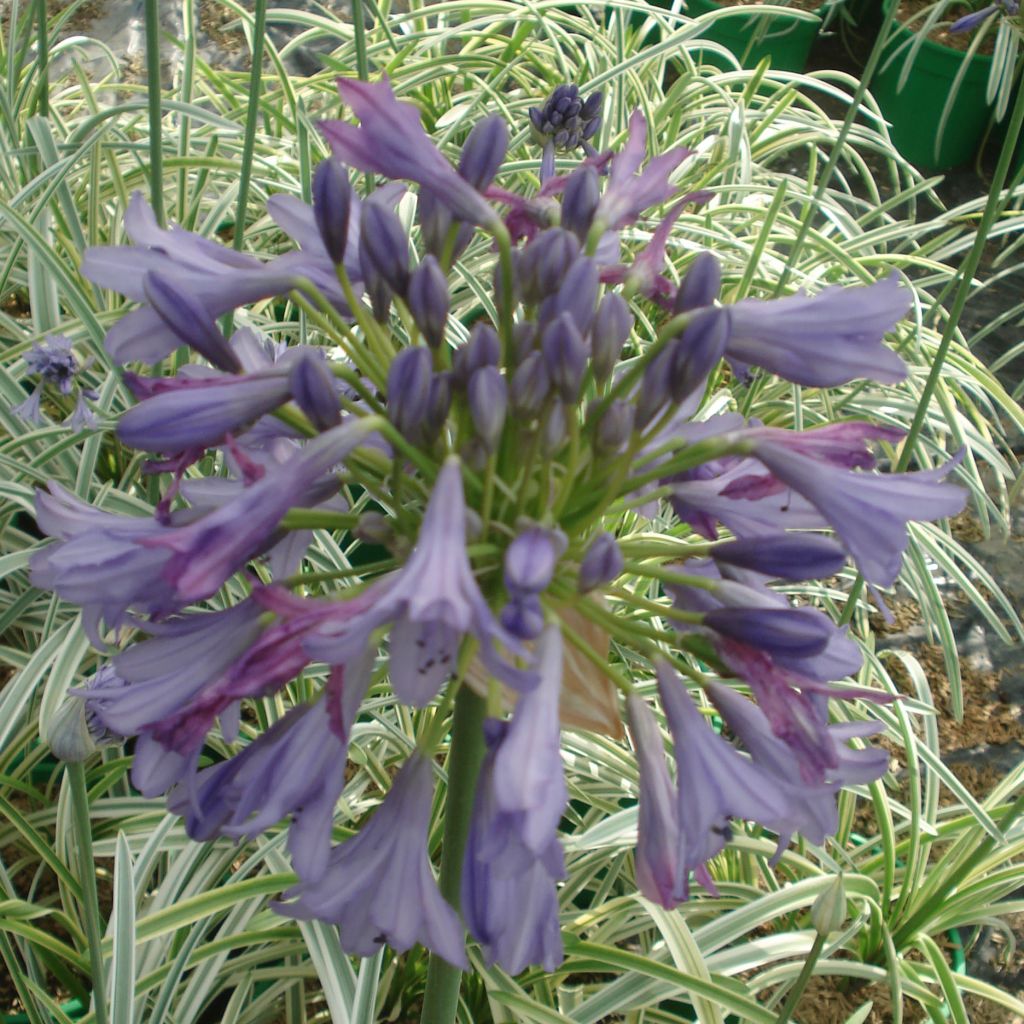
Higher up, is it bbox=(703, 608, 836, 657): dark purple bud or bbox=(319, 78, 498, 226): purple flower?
bbox=(319, 78, 498, 226): purple flower

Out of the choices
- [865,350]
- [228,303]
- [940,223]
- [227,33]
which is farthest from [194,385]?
[227,33]

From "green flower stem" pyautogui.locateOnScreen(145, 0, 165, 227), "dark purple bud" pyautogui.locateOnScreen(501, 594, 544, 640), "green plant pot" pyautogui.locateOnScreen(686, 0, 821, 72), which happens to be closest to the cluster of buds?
"dark purple bud" pyautogui.locateOnScreen(501, 594, 544, 640)

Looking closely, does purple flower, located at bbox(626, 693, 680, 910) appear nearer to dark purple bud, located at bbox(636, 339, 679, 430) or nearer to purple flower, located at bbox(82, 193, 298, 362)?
dark purple bud, located at bbox(636, 339, 679, 430)

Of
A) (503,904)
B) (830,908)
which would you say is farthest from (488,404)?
(830,908)

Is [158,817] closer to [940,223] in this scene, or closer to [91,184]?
[91,184]

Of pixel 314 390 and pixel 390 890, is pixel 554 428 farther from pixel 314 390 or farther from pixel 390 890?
pixel 390 890

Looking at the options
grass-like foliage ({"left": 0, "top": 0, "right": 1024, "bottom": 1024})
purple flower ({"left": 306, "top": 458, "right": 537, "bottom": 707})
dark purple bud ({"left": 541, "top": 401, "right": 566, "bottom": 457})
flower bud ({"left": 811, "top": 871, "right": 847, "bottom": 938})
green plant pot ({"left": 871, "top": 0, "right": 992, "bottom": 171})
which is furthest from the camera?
green plant pot ({"left": 871, "top": 0, "right": 992, "bottom": 171})

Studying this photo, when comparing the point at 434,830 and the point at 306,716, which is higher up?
the point at 306,716
